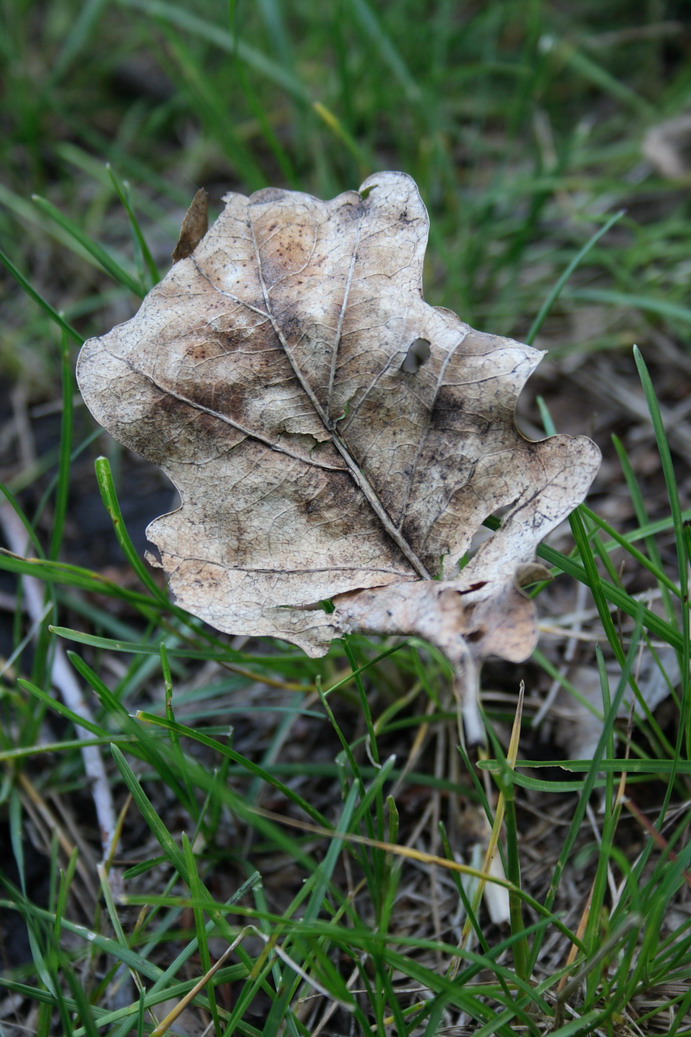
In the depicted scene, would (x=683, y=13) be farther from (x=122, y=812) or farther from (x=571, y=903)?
(x=122, y=812)

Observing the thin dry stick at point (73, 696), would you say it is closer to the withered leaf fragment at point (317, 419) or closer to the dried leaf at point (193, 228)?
Result: the withered leaf fragment at point (317, 419)

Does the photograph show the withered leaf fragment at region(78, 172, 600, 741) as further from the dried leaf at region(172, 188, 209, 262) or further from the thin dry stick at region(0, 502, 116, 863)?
the thin dry stick at region(0, 502, 116, 863)

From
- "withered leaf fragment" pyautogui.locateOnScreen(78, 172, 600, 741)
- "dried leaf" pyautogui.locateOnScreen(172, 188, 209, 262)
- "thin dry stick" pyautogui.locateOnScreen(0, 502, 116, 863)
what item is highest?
"dried leaf" pyautogui.locateOnScreen(172, 188, 209, 262)

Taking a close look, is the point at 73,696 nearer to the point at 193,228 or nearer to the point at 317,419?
the point at 317,419

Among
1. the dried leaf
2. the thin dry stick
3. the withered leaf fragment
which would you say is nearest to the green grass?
the thin dry stick

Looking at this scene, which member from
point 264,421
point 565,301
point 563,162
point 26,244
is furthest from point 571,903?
point 26,244

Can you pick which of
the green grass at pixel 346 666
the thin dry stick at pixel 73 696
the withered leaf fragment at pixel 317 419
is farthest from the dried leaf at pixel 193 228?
the thin dry stick at pixel 73 696
